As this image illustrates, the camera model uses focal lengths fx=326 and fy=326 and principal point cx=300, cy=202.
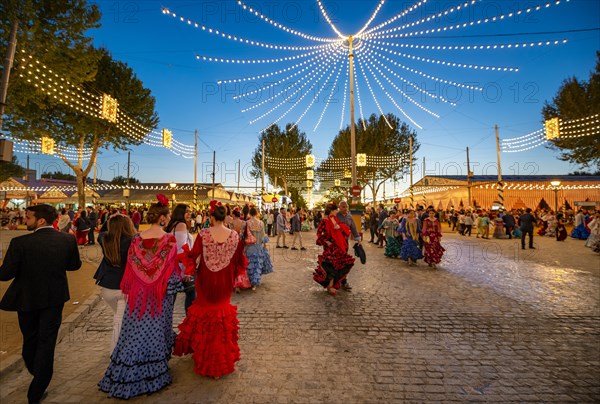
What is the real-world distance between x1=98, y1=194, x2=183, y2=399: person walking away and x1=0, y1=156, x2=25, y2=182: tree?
4800cm

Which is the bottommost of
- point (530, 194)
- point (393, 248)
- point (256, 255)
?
point (393, 248)

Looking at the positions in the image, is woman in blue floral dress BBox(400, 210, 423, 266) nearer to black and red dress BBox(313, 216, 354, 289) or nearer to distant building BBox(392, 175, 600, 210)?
black and red dress BBox(313, 216, 354, 289)

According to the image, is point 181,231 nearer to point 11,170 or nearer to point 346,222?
point 346,222

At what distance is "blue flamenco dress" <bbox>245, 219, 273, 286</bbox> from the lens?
291 inches

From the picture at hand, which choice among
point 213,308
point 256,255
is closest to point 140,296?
point 213,308

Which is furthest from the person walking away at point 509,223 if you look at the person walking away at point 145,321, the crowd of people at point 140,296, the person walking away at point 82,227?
the person walking away at point 82,227

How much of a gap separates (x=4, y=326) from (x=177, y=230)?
277cm

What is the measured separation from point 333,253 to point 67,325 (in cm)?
471

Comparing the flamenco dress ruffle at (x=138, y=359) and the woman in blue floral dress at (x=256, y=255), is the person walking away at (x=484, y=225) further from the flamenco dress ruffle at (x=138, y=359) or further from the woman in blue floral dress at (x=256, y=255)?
the flamenco dress ruffle at (x=138, y=359)

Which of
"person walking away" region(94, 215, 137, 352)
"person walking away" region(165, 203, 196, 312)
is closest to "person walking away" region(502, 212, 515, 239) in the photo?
"person walking away" region(165, 203, 196, 312)

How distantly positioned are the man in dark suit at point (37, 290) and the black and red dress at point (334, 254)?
15.7 feet

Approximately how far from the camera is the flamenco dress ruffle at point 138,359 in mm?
3051

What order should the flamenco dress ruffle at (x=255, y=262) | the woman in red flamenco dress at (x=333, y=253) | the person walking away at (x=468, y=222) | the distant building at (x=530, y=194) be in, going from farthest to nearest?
the distant building at (x=530, y=194), the person walking away at (x=468, y=222), the flamenco dress ruffle at (x=255, y=262), the woman in red flamenco dress at (x=333, y=253)

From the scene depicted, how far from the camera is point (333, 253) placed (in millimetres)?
6914
